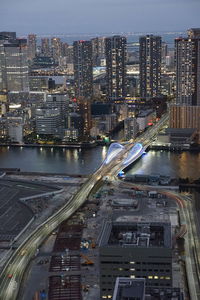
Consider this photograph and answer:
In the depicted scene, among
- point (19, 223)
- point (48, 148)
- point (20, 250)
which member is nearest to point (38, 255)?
point (20, 250)

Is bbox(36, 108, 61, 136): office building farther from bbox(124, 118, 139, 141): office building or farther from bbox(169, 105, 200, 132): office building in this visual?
bbox(169, 105, 200, 132): office building

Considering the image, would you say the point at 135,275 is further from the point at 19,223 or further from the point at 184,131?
the point at 184,131

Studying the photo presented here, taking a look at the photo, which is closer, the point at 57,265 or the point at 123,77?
the point at 57,265

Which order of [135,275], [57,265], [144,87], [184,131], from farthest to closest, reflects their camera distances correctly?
[144,87] → [184,131] → [57,265] → [135,275]

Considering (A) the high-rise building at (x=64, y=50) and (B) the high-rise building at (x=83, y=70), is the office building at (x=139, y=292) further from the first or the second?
(A) the high-rise building at (x=64, y=50)

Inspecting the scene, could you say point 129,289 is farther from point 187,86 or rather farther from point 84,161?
point 187,86

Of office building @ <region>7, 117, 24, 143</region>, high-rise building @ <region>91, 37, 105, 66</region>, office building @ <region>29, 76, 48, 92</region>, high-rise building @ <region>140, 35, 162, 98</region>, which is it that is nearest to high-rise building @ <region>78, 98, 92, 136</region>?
office building @ <region>7, 117, 24, 143</region>
